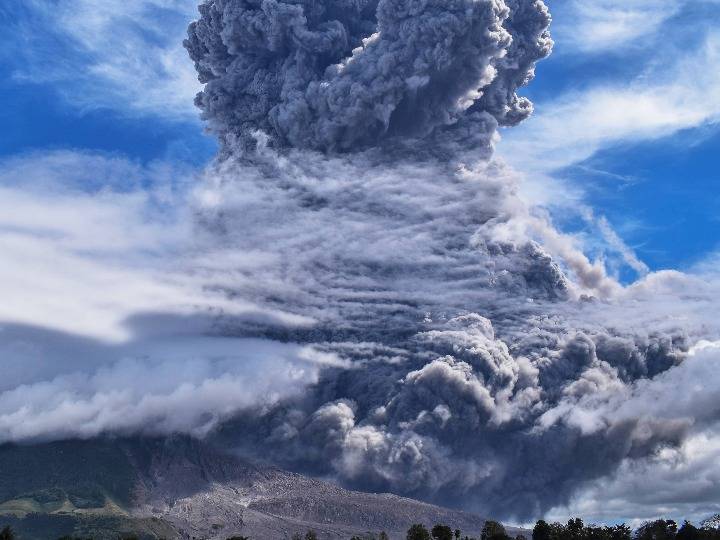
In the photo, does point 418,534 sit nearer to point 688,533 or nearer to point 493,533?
point 493,533

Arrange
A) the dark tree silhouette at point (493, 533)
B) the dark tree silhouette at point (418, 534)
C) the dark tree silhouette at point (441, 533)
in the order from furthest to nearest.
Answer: the dark tree silhouette at point (493, 533) < the dark tree silhouette at point (441, 533) < the dark tree silhouette at point (418, 534)

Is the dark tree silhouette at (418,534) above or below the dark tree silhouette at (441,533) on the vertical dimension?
below

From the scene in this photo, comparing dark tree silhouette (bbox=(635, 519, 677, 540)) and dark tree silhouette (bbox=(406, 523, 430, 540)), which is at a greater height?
dark tree silhouette (bbox=(635, 519, 677, 540))

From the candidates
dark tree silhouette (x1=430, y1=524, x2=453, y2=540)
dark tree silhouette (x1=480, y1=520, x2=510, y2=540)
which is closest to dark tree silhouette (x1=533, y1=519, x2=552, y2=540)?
dark tree silhouette (x1=480, y1=520, x2=510, y2=540)

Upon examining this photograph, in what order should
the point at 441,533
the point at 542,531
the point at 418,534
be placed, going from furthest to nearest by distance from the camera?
the point at 542,531 → the point at 441,533 → the point at 418,534

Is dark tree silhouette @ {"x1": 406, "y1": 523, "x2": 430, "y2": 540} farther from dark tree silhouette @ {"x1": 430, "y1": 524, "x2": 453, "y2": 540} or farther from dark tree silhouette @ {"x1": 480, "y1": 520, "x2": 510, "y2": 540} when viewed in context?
dark tree silhouette @ {"x1": 480, "y1": 520, "x2": 510, "y2": 540}

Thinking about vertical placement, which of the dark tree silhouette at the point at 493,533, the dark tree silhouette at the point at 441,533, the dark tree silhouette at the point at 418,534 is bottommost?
the dark tree silhouette at the point at 418,534

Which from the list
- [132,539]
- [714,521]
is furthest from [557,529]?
[132,539]

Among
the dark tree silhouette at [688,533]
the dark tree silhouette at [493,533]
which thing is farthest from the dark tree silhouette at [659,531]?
the dark tree silhouette at [493,533]

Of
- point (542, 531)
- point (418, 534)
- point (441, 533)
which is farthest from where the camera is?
point (542, 531)

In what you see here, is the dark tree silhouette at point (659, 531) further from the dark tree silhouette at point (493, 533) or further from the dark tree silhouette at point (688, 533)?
the dark tree silhouette at point (493, 533)

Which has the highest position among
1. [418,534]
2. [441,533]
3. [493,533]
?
[493,533]

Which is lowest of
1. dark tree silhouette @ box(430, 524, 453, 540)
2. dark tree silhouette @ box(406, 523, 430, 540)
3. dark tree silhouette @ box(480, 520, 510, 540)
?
dark tree silhouette @ box(406, 523, 430, 540)

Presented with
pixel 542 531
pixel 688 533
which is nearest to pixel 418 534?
pixel 542 531
